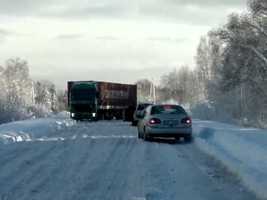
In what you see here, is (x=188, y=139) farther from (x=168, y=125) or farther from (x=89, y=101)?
(x=89, y=101)

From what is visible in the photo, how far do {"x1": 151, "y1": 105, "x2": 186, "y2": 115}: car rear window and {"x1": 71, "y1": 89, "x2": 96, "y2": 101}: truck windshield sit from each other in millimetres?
27837

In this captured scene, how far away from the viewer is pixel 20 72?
157875 millimetres

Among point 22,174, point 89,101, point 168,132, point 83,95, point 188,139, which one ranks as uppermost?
point 83,95

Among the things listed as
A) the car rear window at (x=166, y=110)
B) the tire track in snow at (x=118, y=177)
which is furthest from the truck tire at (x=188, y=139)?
the tire track in snow at (x=118, y=177)

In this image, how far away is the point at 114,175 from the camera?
14.2 meters

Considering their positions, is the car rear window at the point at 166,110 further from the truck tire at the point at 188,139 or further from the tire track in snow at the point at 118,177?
the tire track in snow at the point at 118,177

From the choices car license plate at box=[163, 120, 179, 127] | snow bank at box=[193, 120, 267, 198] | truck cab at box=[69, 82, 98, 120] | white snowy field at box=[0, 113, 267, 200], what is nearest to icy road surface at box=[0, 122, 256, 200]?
white snowy field at box=[0, 113, 267, 200]

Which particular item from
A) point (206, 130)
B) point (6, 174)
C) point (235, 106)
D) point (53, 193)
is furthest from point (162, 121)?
point (235, 106)

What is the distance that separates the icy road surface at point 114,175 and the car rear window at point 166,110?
484 centimetres

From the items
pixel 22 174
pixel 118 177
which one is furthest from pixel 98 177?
pixel 22 174

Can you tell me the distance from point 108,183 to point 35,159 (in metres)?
5.84

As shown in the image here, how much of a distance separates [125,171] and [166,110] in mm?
12336

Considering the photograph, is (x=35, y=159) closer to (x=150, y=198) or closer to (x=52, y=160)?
(x=52, y=160)

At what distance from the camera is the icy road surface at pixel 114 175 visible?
37.2 feet
